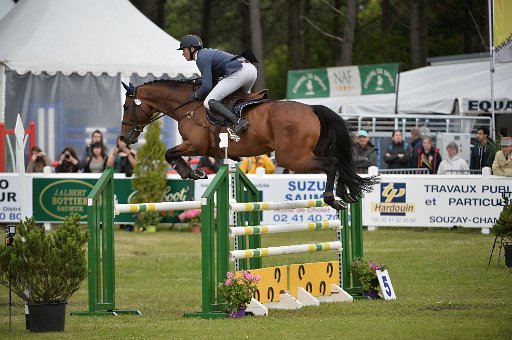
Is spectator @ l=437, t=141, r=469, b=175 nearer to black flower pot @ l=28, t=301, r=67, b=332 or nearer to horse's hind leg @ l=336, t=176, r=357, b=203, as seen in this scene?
horse's hind leg @ l=336, t=176, r=357, b=203

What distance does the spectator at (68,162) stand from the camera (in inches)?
824

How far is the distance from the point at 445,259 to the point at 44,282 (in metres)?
8.19

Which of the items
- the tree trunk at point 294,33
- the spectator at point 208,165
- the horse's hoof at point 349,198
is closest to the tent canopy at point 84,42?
the spectator at point 208,165

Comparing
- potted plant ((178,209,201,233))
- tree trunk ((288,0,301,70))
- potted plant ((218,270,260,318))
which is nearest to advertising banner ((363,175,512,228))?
potted plant ((178,209,201,233))

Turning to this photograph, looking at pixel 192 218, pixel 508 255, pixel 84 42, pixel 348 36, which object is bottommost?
pixel 508 255

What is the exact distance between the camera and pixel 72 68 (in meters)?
21.9

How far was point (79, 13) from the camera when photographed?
22766mm

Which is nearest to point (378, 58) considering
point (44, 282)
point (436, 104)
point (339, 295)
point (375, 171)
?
point (436, 104)

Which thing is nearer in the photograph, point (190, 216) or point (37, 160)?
point (190, 216)

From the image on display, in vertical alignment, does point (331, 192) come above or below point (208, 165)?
below

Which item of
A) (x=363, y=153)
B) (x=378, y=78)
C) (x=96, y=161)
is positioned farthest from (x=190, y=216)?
(x=378, y=78)

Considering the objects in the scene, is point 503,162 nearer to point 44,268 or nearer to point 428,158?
point 428,158

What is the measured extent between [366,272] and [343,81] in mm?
18575

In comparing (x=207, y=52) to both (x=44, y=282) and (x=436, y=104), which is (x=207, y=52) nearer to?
(x=44, y=282)
